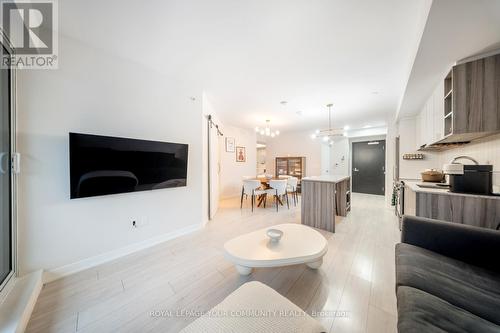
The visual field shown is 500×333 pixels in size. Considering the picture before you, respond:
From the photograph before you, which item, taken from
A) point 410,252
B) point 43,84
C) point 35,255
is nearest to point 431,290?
point 410,252

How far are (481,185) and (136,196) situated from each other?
3917mm

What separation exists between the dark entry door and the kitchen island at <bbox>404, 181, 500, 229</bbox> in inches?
188

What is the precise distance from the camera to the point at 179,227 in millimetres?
2730

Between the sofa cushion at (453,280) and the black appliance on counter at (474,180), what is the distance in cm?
104

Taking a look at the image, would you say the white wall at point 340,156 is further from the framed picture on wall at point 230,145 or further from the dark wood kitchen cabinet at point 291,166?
the framed picture on wall at point 230,145

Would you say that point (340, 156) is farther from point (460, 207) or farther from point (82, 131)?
point (82, 131)

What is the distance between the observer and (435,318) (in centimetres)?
81

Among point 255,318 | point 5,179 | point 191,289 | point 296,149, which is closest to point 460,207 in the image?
point 255,318

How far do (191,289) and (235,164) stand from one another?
4.46 meters

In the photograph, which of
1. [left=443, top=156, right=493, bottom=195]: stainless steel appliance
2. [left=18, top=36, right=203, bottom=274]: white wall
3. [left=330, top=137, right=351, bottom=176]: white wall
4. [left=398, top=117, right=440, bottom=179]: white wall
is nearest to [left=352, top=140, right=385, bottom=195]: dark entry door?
[left=330, top=137, right=351, bottom=176]: white wall

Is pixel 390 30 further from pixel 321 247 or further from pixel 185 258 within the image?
pixel 185 258

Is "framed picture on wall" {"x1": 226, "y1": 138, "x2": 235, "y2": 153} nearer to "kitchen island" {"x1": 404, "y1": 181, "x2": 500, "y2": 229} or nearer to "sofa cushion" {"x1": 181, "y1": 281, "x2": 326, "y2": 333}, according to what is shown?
"kitchen island" {"x1": 404, "y1": 181, "x2": 500, "y2": 229}

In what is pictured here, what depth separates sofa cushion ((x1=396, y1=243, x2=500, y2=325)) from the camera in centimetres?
90

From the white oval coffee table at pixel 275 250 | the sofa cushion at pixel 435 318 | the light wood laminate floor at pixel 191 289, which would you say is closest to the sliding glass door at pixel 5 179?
the light wood laminate floor at pixel 191 289
